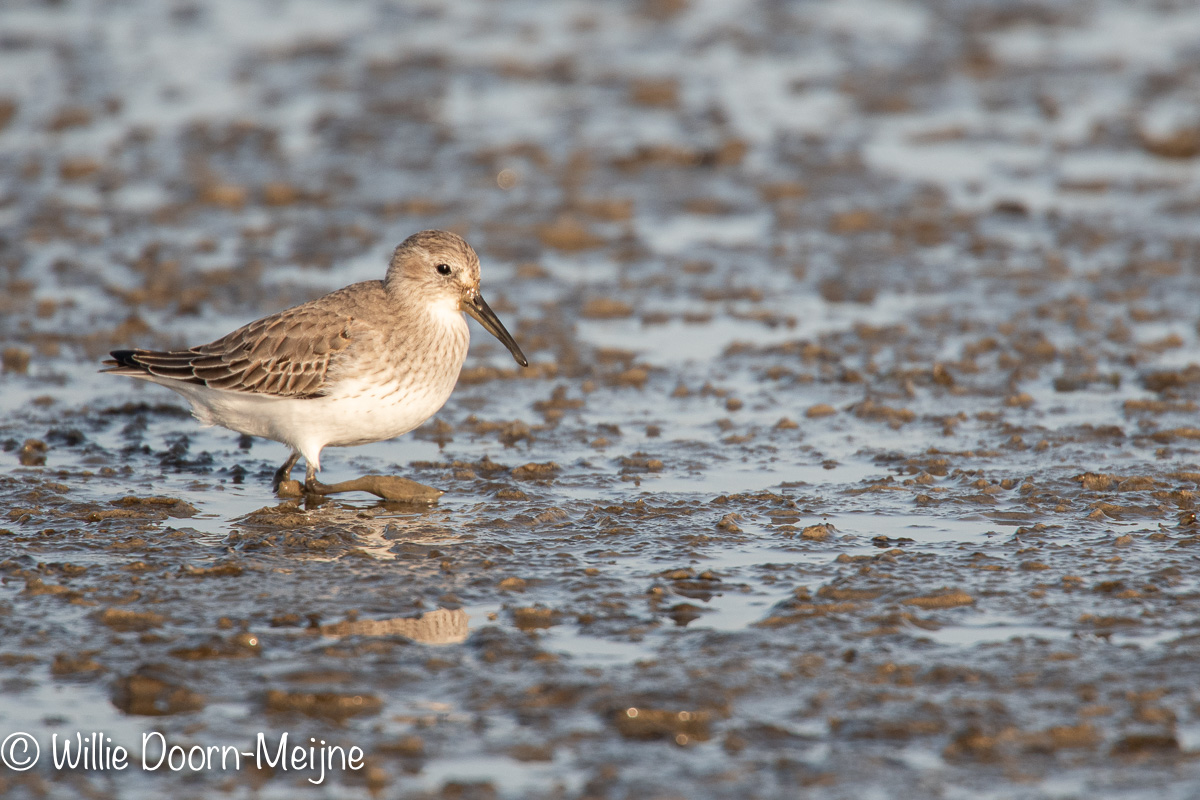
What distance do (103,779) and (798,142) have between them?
11789 millimetres

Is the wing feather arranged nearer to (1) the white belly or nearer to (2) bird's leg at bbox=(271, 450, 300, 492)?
(1) the white belly

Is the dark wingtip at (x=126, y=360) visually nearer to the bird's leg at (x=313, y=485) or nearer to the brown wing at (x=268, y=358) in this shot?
the brown wing at (x=268, y=358)

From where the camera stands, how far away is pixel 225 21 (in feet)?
66.4

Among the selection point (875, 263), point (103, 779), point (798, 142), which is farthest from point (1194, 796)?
point (798, 142)

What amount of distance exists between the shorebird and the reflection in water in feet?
5.66

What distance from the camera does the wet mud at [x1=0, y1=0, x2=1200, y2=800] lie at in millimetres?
5352

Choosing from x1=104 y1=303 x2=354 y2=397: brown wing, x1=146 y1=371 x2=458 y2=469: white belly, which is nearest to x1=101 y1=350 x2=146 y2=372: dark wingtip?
x1=104 y1=303 x2=354 y2=397: brown wing

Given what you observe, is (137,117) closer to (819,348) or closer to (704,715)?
(819,348)

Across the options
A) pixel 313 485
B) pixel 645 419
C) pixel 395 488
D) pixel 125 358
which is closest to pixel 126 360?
pixel 125 358

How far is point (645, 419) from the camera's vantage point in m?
9.36

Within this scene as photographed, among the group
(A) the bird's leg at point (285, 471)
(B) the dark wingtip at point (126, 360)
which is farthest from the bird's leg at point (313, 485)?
(B) the dark wingtip at point (126, 360)

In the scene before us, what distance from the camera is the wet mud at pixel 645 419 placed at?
535cm

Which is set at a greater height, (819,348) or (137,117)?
(137,117)

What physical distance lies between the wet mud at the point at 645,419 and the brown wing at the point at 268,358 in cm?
63
